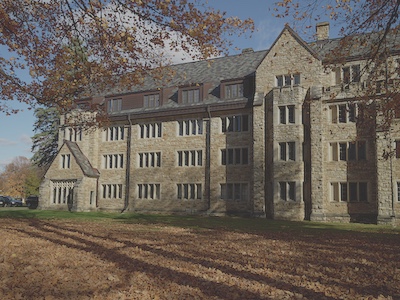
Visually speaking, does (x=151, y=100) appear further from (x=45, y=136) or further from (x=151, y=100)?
(x=45, y=136)

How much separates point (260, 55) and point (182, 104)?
7455 mm

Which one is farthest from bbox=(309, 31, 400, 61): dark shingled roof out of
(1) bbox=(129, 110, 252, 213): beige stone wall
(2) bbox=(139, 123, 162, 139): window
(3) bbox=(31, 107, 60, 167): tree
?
(3) bbox=(31, 107, 60, 167): tree

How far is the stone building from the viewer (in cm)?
2319

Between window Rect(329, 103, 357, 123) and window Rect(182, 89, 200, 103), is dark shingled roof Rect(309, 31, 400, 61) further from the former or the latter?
window Rect(182, 89, 200, 103)

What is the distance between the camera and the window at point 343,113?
2359 centimetres

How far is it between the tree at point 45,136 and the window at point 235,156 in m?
26.9

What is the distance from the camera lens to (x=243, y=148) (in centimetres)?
2652

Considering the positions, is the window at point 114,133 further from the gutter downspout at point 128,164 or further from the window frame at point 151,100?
the window frame at point 151,100

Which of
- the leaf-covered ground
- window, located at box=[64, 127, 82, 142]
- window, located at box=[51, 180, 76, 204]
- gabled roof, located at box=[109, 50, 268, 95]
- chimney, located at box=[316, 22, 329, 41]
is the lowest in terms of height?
the leaf-covered ground

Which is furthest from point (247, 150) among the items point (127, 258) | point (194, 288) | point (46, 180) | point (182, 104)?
point (194, 288)

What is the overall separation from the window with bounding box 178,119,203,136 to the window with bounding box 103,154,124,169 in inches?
229

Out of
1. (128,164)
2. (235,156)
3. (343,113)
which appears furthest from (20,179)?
(343,113)

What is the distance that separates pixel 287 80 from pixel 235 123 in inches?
185

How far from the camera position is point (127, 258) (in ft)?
26.3
